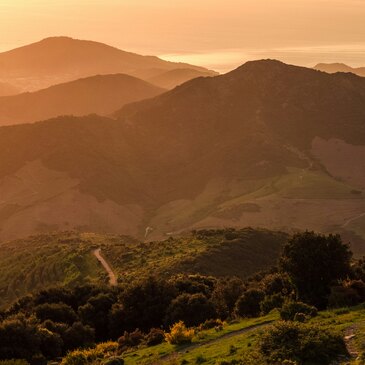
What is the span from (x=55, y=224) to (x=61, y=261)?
7809cm

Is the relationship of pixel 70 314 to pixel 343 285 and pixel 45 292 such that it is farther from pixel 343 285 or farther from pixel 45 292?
pixel 343 285

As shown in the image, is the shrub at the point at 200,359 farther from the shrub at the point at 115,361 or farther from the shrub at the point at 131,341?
the shrub at the point at 131,341

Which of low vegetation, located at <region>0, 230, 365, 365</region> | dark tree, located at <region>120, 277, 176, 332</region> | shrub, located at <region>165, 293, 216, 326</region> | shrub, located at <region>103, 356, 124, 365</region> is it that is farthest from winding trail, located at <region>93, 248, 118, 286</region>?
shrub, located at <region>103, 356, 124, 365</region>

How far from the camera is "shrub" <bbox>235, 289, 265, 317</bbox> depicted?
146 feet

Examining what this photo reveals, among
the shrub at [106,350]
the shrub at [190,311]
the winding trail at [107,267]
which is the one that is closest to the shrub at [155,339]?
the shrub at [106,350]

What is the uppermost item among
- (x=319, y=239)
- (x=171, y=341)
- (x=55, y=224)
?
(x=319, y=239)

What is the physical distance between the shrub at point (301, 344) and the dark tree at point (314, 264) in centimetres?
1368

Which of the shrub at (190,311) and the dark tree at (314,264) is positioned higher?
the dark tree at (314,264)

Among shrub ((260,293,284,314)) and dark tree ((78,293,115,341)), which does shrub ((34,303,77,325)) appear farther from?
shrub ((260,293,284,314))

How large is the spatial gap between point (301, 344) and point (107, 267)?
70.3 m

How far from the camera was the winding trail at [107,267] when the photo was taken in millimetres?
82625

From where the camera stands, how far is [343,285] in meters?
38.1

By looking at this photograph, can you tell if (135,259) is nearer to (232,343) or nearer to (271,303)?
(271,303)

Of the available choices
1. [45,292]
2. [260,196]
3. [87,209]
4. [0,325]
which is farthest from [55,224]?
[0,325]
